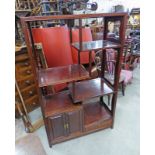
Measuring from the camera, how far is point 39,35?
2.18 meters

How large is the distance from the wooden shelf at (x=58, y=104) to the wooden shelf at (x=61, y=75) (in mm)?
345

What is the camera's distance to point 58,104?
5.44 feet

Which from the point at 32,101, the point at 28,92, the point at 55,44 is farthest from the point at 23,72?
the point at 55,44

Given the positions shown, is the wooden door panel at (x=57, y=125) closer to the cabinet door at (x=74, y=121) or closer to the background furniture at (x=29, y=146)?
the cabinet door at (x=74, y=121)

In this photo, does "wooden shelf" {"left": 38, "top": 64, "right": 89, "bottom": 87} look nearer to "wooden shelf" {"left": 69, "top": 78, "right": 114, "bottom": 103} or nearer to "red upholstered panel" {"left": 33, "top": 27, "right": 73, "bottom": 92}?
"wooden shelf" {"left": 69, "top": 78, "right": 114, "bottom": 103}

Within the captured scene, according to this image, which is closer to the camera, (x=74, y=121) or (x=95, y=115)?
(x=74, y=121)

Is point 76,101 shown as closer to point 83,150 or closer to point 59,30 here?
point 83,150

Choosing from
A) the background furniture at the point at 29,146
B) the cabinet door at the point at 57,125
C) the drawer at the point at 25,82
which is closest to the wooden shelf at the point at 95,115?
the cabinet door at the point at 57,125

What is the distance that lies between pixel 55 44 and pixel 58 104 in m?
1.09

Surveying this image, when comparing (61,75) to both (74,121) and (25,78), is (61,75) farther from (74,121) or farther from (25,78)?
(25,78)

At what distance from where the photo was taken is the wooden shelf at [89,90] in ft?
5.29
